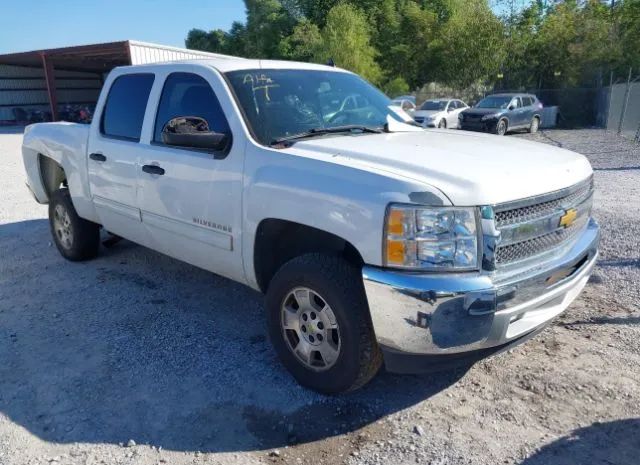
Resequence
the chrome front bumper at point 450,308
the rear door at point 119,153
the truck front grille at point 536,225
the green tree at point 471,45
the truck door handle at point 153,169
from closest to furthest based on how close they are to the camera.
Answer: the chrome front bumper at point 450,308
the truck front grille at point 536,225
the truck door handle at point 153,169
the rear door at point 119,153
the green tree at point 471,45

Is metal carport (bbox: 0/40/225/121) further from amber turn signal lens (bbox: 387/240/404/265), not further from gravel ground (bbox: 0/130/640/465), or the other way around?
amber turn signal lens (bbox: 387/240/404/265)

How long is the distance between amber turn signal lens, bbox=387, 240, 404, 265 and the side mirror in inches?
56.4

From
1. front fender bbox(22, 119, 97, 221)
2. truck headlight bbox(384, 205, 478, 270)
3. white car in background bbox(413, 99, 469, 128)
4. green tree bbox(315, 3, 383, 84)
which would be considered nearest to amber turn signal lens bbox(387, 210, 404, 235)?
truck headlight bbox(384, 205, 478, 270)

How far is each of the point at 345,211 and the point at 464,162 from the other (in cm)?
75

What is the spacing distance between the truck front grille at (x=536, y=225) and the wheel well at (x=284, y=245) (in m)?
0.83

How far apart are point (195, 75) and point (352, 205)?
6.22ft

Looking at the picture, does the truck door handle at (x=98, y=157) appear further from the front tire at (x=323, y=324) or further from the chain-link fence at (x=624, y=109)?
the chain-link fence at (x=624, y=109)

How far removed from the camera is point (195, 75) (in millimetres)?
3932

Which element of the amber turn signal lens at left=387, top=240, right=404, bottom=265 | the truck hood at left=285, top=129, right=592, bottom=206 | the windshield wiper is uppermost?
the windshield wiper

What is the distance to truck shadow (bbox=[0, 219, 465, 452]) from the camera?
9.88 feet

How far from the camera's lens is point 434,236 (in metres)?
2.63

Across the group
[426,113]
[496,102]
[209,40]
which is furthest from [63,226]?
[209,40]

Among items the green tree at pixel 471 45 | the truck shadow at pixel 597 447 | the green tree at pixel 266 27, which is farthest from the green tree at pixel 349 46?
the truck shadow at pixel 597 447

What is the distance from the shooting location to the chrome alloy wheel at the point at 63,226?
18.7 feet
